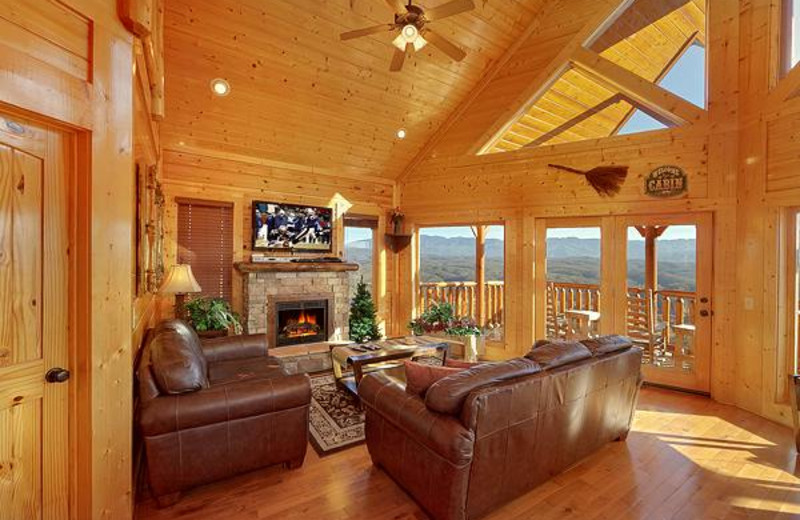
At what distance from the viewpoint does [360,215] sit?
6.54 meters

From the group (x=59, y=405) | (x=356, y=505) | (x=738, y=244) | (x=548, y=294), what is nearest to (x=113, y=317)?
(x=59, y=405)

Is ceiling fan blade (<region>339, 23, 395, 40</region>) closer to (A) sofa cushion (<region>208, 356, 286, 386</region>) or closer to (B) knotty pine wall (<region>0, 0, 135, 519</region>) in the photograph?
(B) knotty pine wall (<region>0, 0, 135, 519</region>)

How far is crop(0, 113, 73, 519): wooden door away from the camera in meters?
1.60

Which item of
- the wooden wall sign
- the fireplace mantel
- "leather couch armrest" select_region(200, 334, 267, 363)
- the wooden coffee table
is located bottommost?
the wooden coffee table

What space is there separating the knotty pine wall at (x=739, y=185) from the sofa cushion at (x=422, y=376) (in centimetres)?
363

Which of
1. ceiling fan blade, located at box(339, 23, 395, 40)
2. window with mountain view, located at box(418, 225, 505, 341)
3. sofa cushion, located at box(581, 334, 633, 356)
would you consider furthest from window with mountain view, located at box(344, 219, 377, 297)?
sofa cushion, located at box(581, 334, 633, 356)

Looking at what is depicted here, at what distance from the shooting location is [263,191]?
5.57 metres

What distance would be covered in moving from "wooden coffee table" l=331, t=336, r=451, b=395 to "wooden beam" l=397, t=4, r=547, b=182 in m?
3.32

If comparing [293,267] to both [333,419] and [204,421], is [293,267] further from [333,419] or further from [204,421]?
[204,421]

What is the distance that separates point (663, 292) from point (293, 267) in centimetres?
482

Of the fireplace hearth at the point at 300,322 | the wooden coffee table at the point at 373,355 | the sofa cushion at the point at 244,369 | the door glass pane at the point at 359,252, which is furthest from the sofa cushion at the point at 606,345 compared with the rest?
the door glass pane at the point at 359,252

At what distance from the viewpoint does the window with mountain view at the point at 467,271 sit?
607cm

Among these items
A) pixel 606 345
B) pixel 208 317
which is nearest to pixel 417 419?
pixel 606 345

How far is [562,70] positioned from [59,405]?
20.2ft
